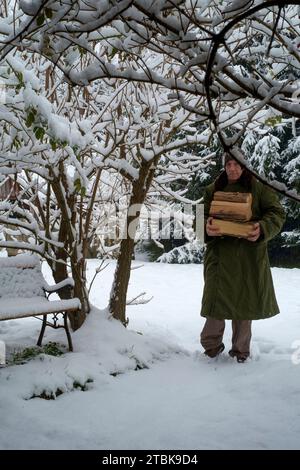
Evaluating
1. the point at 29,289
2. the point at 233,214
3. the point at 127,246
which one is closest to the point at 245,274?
the point at 233,214

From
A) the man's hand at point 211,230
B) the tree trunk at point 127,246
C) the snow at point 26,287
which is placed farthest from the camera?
the tree trunk at point 127,246

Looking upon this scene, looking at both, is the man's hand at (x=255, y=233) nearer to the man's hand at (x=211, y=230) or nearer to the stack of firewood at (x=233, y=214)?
the stack of firewood at (x=233, y=214)

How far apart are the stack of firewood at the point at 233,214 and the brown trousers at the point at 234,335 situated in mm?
757

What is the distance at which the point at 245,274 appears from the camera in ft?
12.3

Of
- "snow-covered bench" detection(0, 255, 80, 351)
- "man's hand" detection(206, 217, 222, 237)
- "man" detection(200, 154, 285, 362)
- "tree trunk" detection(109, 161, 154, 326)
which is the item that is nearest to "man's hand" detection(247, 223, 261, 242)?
"man" detection(200, 154, 285, 362)

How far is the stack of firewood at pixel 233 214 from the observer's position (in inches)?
142

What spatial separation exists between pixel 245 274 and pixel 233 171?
0.85 metres

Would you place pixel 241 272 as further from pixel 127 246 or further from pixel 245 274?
pixel 127 246

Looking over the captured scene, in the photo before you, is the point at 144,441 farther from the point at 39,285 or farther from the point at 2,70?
the point at 2,70

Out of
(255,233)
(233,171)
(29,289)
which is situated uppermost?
(233,171)

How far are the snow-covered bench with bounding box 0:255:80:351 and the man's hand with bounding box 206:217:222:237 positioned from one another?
3.97 feet

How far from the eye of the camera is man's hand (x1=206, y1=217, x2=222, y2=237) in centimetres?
369

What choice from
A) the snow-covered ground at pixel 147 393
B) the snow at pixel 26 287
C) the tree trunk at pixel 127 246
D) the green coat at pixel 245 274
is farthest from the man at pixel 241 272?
the snow at pixel 26 287

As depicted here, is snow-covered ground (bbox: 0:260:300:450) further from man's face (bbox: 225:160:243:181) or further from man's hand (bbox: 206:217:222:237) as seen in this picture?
man's face (bbox: 225:160:243:181)
